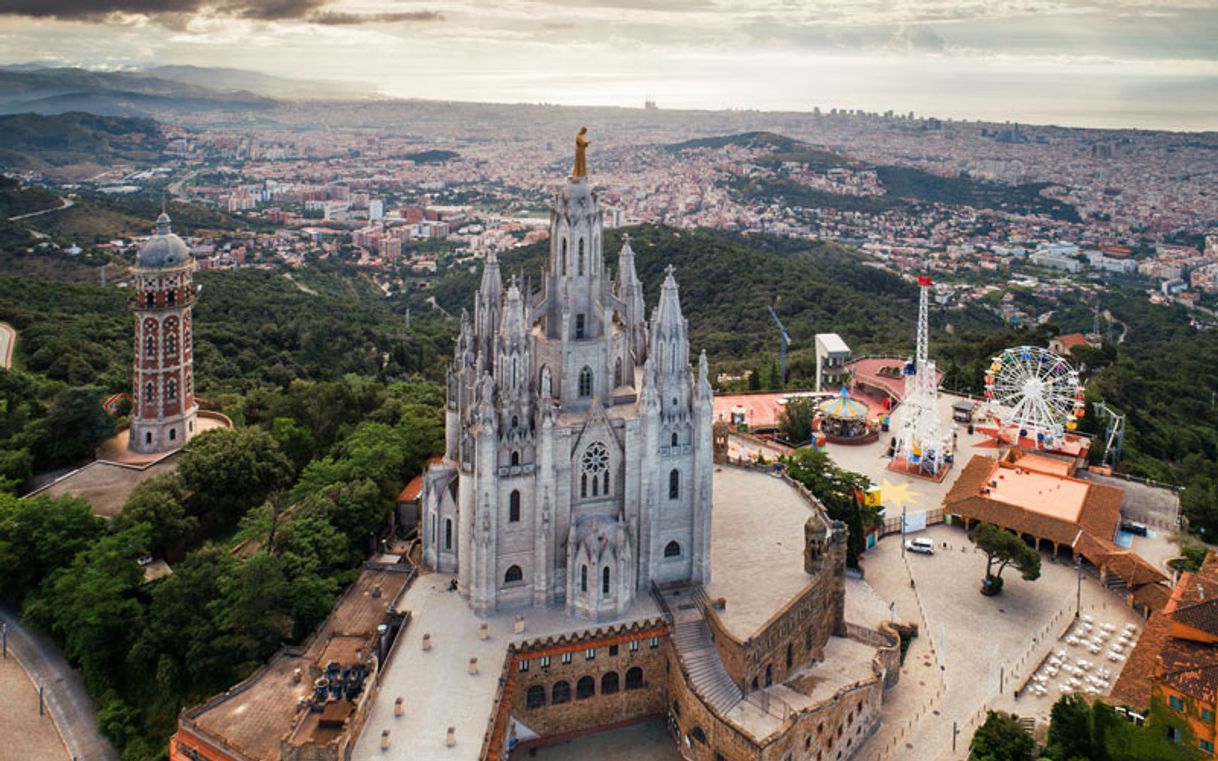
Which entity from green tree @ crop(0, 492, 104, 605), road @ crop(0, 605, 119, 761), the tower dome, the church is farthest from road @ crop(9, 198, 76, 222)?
the church

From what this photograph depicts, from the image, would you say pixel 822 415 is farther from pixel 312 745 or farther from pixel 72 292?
pixel 72 292

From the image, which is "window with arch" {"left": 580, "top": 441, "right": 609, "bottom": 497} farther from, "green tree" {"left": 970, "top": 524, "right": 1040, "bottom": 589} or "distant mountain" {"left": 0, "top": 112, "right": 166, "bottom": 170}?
"distant mountain" {"left": 0, "top": 112, "right": 166, "bottom": 170}

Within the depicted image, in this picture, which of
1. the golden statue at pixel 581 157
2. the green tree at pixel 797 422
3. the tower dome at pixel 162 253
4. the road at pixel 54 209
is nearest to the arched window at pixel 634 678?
the golden statue at pixel 581 157

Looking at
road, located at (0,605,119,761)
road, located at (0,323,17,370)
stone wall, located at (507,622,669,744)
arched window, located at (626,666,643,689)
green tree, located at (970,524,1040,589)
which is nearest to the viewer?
stone wall, located at (507,622,669,744)

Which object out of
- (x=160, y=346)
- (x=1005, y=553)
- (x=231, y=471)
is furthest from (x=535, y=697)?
(x=160, y=346)

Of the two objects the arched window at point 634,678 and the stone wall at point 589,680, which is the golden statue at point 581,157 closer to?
the stone wall at point 589,680
